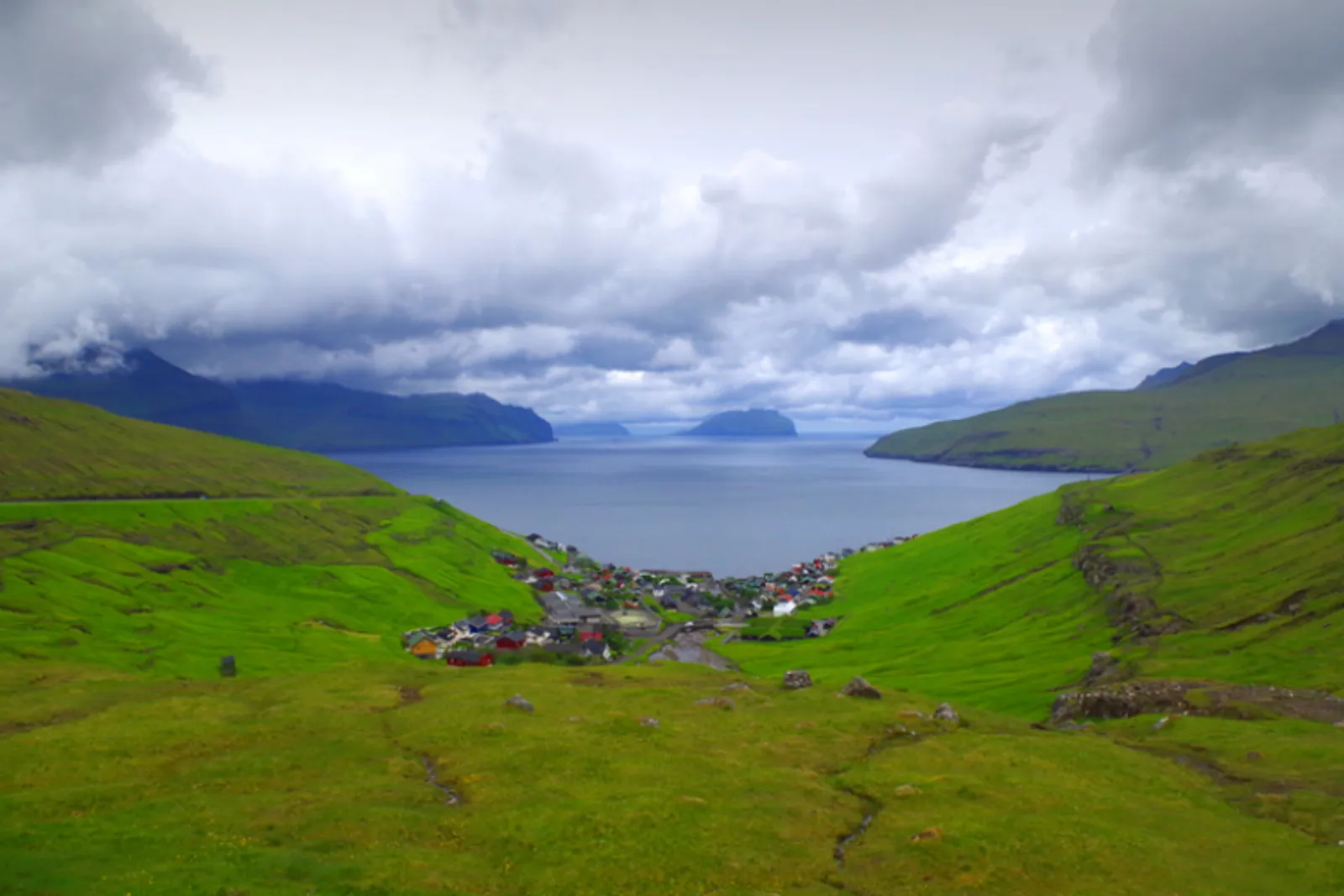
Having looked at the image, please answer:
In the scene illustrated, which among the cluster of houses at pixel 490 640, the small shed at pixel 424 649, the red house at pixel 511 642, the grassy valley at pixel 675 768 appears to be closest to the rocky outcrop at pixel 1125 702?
the grassy valley at pixel 675 768

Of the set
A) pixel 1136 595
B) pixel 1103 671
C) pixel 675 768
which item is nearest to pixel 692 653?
pixel 1136 595

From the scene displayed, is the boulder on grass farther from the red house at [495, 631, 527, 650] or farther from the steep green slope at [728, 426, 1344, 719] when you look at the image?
the red house at [495, 631, 527, 650]

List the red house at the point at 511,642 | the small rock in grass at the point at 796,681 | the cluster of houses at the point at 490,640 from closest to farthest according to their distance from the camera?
1. the small rock in grass at the point at 796,681
2. the cluster of houses at the point at 490,640
3. the red house at the point at 511,642

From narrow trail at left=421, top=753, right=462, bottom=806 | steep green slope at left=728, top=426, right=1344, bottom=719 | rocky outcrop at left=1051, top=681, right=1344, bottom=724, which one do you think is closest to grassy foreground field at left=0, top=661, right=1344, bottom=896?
narrow trail at left=421, top=753, right=462, bottom=806

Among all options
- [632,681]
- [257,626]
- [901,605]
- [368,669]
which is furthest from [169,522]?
[901,605]

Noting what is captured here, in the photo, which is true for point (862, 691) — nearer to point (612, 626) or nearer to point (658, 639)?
point (658, 639)

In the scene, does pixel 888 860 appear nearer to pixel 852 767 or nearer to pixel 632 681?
pixel 852 767

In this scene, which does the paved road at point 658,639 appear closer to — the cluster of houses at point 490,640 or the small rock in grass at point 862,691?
the cluster of houses at point 490,640

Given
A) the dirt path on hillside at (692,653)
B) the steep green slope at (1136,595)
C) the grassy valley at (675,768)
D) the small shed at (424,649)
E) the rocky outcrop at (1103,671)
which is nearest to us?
the grassy valley at (675,768)
